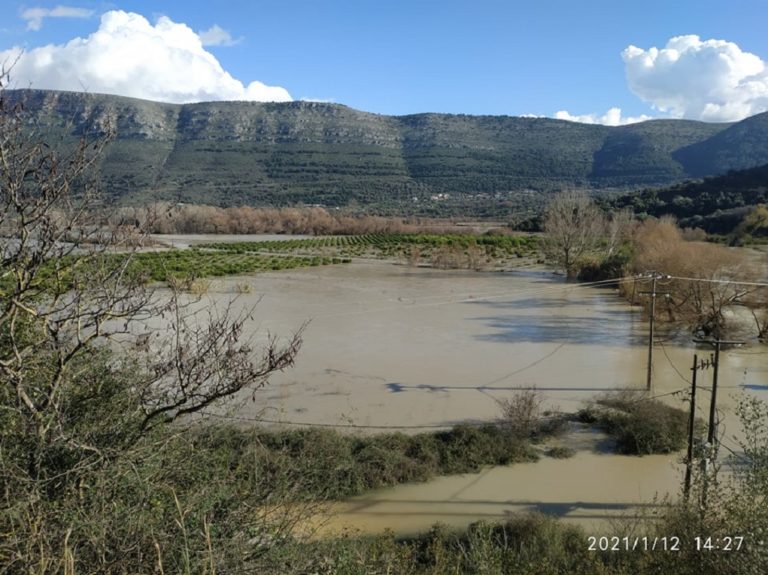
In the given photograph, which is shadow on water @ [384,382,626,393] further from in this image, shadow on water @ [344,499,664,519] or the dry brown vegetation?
the dry brown vegetation

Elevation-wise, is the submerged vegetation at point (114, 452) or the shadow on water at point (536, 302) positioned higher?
the submerged vegetation at point (114, 452)

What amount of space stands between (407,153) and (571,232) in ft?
217

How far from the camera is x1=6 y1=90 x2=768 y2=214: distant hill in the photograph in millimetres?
90250

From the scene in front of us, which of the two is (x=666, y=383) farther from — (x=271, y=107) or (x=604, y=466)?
(x=271, y=107)

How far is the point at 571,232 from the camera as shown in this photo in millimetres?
42688

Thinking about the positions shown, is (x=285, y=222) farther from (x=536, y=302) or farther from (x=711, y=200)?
(x=536, y=302)

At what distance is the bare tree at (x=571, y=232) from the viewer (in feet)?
139

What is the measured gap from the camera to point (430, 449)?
11680mm

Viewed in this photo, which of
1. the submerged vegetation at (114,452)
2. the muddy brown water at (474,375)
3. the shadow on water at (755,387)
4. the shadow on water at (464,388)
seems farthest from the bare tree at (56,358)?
the shadow on water at (755,387)

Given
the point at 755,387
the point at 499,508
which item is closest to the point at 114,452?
the point at 499,508

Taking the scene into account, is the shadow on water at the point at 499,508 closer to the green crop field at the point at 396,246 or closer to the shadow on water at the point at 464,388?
the shadow on water at the point at 464,388

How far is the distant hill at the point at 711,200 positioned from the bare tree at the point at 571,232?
14.5 metres

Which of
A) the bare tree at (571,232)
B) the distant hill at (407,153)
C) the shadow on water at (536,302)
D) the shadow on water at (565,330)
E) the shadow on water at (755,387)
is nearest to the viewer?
the shadow on water at (755,387)

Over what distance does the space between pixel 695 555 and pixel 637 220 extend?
53.7m
